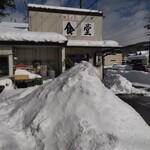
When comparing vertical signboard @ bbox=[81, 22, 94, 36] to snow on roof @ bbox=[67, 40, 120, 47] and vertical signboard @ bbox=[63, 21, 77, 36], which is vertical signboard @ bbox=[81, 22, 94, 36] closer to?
vertical signboard @ bbox=[63, 21, 77, 36]

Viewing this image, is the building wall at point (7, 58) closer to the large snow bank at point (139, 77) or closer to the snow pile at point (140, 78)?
the snow pile at point (140, 78)

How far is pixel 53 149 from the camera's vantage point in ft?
14.7

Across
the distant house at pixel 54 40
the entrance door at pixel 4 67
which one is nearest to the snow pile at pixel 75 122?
the entrance door at pixel 4 67

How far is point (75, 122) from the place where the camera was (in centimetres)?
478

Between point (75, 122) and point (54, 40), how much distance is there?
11.5 metres

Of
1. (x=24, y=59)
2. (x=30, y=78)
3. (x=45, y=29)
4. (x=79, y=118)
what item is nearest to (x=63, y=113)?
(x=79, y=118)

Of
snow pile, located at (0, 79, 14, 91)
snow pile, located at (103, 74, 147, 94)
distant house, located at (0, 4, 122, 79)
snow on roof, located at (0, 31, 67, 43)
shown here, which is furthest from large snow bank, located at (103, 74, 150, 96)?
snow pile, located at (0, 79, 14, 91)

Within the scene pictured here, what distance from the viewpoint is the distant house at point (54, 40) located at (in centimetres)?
1514

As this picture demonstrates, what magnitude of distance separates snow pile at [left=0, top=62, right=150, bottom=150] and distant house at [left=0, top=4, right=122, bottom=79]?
30.6 feet

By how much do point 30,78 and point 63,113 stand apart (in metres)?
9.62

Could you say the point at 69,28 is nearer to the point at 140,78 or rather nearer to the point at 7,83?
the point at 140,78

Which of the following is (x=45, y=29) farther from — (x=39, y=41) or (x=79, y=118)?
(x=79, y=118)

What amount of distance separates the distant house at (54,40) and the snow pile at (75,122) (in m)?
9.31

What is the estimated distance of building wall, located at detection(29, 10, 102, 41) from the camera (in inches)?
760
